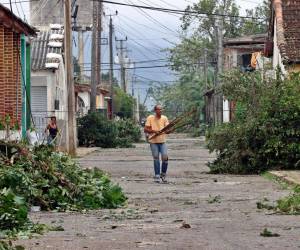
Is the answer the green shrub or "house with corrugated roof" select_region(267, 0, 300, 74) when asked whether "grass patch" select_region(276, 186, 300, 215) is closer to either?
the green shrub

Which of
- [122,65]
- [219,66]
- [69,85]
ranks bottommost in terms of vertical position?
[69,85]

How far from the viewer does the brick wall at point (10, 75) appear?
23.9 m

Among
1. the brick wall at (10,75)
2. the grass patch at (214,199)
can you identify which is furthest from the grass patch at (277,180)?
the brick wall at (10,75)

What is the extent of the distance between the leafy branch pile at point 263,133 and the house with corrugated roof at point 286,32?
7561 mm

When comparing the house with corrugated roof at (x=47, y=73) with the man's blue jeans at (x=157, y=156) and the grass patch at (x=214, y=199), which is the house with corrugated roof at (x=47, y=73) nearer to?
the man's blue jeans at (x=157, y=156)

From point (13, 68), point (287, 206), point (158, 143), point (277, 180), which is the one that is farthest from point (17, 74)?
point (287, 206)

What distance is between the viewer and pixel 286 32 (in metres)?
34.9

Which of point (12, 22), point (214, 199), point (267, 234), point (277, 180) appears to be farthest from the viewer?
point (12, 22)

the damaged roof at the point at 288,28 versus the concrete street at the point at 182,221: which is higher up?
the damaged roof at the point at 288,28

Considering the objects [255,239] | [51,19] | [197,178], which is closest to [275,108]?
[197,178]

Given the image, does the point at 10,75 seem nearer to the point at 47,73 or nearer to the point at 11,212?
the point at 11,212

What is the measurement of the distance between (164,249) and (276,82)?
15856 millimetres

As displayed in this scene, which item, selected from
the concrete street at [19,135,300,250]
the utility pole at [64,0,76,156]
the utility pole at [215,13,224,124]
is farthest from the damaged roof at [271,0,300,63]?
the utility pole at [215,13,224,124]

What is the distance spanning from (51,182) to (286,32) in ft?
70.9
